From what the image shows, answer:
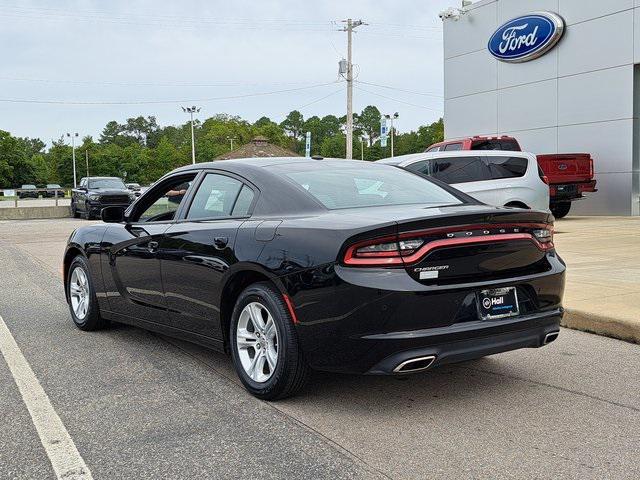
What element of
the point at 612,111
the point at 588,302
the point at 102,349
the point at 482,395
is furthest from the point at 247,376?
the point at 612,111

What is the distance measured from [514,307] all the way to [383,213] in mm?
926

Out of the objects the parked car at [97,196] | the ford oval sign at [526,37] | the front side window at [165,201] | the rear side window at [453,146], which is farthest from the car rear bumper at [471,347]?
the parked car at [97,196]

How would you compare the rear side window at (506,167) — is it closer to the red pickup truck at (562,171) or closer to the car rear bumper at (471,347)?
the red pickup truck at (562,171)

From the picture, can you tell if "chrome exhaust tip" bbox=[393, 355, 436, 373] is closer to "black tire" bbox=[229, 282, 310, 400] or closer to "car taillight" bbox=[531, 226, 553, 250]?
"black tire" bbox=[229, 282, 310, 400]

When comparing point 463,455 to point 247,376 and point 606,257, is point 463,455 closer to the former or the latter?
point 247,376

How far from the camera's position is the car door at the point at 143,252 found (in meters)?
5.37

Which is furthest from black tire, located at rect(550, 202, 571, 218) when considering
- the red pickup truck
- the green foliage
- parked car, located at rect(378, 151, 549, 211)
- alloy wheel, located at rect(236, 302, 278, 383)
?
the green foliage

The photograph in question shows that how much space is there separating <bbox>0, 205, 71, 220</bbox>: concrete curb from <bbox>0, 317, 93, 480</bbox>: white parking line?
27.8m

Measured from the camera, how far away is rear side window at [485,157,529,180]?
13570 mm

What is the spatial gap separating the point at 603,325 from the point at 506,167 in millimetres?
7932

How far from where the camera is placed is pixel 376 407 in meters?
4.19

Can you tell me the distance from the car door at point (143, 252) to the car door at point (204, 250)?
0.55 ft

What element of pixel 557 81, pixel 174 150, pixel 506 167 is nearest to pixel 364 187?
pixel 506 167

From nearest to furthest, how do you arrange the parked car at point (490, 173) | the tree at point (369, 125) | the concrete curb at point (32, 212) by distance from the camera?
the parked car at point (490, 173), the concrete curb at point (32, 212), the tree at point (369, 125)
